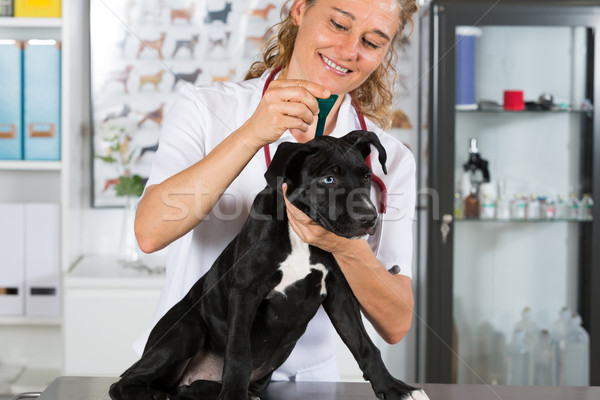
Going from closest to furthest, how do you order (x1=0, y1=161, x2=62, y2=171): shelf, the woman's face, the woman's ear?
the woman's face < the woman's ear < (x1=0, y1=161, x2=62, y2=171): shelf

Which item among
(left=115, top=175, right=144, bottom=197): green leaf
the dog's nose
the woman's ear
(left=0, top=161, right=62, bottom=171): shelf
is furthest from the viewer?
(left=115, top=175, right=144, bottom=197): green leaf

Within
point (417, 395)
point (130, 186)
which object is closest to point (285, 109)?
point (417, 395)

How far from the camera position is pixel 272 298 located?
0.92 m

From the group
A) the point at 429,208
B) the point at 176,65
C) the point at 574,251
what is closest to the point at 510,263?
the point at 574,251

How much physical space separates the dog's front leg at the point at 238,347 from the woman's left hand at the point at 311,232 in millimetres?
107

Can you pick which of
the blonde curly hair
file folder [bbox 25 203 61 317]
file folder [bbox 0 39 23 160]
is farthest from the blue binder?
the blonde curly hair

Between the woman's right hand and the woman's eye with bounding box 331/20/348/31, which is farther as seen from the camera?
the woman's eye with bounding box 331/20/348/31

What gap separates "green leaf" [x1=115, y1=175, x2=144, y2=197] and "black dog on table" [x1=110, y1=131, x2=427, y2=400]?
5.15 feet

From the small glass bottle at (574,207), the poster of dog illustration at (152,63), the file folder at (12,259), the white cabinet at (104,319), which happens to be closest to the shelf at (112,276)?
the white cabinet at (104,319)

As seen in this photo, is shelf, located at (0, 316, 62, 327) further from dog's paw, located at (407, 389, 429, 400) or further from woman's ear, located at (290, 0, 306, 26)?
dog's paw, located at (407, 389, 429, 400)

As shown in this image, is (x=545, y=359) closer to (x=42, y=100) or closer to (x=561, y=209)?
(x=561, y=209)

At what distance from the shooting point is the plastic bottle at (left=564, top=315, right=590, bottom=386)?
262 cm

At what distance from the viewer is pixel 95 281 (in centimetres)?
224

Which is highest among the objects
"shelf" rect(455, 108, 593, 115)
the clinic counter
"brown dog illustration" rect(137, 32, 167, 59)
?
"brown dog illustration" rect(137, 32, 167, 59)
